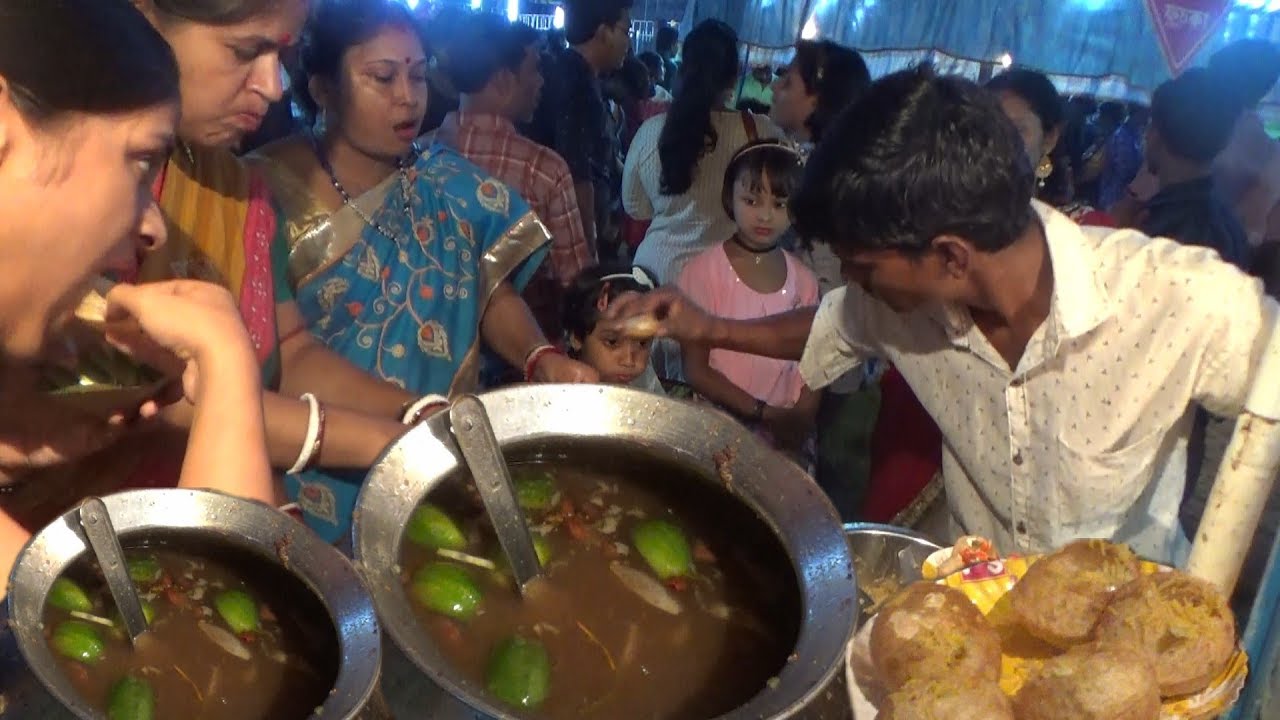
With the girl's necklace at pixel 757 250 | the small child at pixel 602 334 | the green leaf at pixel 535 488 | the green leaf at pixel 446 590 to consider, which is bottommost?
the small child at pixel 602 334

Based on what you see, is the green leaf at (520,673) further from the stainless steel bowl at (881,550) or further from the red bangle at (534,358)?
the red bangle at (534,358)

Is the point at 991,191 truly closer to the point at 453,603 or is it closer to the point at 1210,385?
the point at 1210,385

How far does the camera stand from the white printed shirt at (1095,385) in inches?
64.4

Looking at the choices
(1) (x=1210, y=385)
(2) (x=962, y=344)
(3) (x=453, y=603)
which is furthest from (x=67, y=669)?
(1) (x=1210, y=385)

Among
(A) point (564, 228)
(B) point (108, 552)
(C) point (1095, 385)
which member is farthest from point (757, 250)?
(B) point (108, 552)

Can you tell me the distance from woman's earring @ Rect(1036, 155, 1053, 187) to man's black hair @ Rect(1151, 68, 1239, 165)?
0.39m

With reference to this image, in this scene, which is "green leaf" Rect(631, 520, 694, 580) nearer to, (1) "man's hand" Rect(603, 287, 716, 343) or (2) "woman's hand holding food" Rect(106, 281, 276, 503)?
(2) "woman's hand holding food" Rect(106, 281, 276, 503)

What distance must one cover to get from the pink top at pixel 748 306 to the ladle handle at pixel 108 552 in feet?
8.61

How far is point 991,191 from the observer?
158cm

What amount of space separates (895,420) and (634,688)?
230cm

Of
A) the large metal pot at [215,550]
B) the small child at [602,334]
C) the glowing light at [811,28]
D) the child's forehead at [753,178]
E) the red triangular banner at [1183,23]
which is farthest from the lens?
the glowing light at [811,28]

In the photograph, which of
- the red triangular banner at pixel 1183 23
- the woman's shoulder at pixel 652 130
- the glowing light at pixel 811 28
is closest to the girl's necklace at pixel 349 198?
the woman's shoulder at pixel 652 130

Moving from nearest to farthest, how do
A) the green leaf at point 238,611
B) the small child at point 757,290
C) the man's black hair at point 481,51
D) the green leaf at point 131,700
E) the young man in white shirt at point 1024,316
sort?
the green leaf at point 131,700 → the green leaf at point 238,611 → the young man in white shirt at point 1024,316 → the small child at point 757,290 → the man's black hair at point 481,51

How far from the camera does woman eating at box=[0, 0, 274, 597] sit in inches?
42.1
